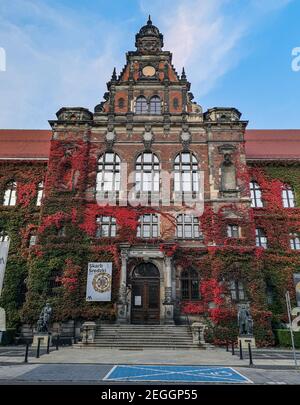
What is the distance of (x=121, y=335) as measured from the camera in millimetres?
18422

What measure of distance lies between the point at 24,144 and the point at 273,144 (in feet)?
72.6

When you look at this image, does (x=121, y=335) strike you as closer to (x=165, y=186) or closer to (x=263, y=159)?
(x=165, y=186)

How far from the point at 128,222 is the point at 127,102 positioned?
10028mm

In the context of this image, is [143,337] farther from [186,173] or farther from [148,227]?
[186,173]

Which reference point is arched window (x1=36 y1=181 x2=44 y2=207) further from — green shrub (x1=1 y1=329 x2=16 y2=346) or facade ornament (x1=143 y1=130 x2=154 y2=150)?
green shrub (x1=1 y1=329 x2=16 y2=346)

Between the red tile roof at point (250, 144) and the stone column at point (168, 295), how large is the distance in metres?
11.4

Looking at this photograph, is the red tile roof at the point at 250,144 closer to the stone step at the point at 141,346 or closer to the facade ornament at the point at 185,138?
the facade ornament at the point at 185,138

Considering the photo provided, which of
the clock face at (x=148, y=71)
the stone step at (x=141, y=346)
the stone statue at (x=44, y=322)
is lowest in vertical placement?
the stone step at (x=141, y=346)

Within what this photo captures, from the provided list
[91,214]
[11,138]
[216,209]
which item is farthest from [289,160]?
[11,138]

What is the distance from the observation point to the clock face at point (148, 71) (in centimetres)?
2739

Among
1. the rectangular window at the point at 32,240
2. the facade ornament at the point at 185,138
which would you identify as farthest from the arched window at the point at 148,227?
the rectangular window at the point at 32,240

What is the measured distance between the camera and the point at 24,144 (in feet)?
95.5

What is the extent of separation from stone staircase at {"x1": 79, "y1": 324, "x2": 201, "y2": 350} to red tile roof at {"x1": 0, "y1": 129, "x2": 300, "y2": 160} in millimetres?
14645

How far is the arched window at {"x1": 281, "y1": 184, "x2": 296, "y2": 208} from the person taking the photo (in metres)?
25.6
